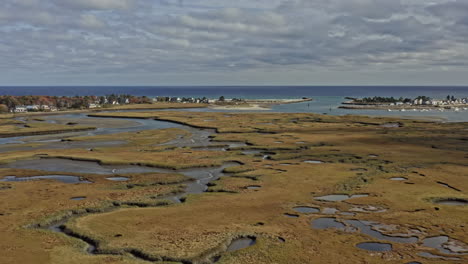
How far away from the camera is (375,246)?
31281 millimetres

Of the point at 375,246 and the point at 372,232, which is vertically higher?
the point at 372,232

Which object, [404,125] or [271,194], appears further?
[404,125]

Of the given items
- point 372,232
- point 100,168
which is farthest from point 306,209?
point 100,168

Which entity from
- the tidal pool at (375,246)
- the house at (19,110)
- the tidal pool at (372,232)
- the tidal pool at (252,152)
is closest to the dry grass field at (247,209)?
the tidal pool at (372,232)

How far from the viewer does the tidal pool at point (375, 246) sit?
30641mm

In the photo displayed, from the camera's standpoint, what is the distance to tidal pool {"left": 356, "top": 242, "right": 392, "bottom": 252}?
1206 inches

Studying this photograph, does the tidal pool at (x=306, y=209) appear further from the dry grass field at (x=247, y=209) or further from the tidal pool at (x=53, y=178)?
the tidal pool at (x=53, y=178)

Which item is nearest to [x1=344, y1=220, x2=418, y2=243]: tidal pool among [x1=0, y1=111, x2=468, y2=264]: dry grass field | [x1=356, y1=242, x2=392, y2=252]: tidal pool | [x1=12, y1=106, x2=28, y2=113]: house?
[x1=0, y1=111, x2=468, y2=264]: dry grass field

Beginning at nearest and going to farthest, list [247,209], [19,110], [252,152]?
[247,209] < [252,152] < [19,110]

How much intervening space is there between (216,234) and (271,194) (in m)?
13.9

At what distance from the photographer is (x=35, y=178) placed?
185 ft

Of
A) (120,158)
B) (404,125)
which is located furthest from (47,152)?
(404,125)

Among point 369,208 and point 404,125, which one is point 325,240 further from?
point 404,125

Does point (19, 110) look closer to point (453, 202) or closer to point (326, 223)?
point (326, 223)
